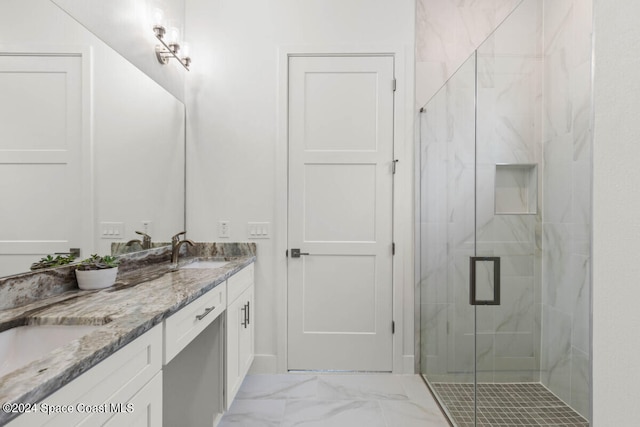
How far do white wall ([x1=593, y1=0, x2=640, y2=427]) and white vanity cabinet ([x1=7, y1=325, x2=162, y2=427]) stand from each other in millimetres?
1113

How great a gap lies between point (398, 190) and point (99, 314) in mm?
2013

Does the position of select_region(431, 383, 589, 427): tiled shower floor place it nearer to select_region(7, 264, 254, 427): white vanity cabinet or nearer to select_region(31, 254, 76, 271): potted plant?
select_region(7, 264, 254, 427): white vanity cabinet

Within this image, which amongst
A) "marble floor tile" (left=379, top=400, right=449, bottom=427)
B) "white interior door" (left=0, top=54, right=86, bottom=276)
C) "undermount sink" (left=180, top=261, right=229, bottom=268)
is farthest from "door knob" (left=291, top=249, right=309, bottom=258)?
"white interior door" (left=0, top=54, right=86, bottom=276)

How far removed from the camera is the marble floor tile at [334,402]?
6.46ft

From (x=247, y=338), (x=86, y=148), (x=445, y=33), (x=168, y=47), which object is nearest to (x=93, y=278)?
(x=86, y=148)

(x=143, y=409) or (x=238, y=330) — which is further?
(x=238, y=330)

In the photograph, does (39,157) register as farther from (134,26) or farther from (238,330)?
(238,330)

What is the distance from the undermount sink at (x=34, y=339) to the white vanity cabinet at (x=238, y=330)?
917 mm

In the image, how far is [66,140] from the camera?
144 centimetres

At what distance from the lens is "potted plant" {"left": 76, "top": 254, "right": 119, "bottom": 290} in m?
1.50

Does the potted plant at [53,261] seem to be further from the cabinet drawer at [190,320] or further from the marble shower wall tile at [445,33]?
the marble shower wall tile at [445,33]

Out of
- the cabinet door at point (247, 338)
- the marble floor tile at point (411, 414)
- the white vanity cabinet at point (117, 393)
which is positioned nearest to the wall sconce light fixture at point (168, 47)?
the cabinet door at point (247, 338)

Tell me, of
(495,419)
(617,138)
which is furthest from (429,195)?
(617,138)

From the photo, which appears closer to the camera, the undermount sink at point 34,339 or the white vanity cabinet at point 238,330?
the undermount sink at point 34,339
